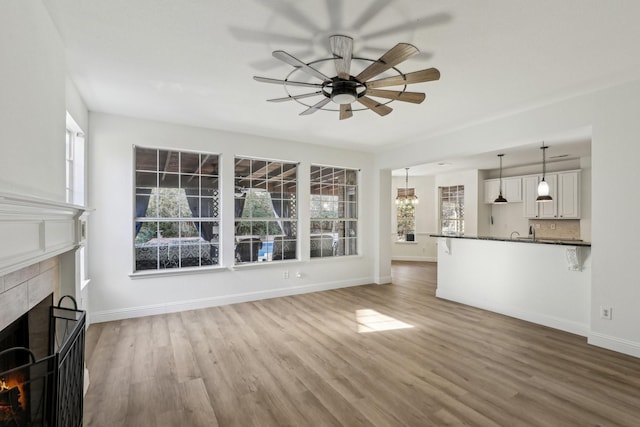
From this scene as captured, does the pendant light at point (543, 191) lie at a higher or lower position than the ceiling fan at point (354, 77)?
lower

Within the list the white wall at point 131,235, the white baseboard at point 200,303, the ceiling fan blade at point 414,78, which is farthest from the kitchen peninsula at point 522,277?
the ceiling fan blade at point 414,78

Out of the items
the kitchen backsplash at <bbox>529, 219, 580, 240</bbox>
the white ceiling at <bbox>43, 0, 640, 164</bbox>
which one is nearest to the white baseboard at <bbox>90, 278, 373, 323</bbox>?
the white ceiling at <bbox>43, 0, 640, 164</bbox>

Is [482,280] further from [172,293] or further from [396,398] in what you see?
[172,293]

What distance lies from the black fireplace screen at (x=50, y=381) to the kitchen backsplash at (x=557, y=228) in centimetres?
837

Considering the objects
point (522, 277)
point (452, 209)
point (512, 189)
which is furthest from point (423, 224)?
point (522, 277)

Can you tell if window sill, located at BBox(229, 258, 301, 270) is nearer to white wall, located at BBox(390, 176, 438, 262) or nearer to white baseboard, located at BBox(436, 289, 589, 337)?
white baseboard, located at BBox(436, 289, 589, 337)

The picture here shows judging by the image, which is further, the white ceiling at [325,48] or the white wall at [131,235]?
the white wall at [131,235]

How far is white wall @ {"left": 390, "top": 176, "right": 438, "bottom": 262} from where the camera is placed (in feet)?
31.2

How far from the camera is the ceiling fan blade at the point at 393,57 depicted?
1.97 m

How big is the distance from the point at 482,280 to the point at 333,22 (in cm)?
421

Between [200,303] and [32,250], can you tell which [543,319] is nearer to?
[200,303]

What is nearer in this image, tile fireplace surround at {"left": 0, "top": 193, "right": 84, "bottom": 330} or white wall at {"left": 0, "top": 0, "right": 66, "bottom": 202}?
tile fireplace surround at {"left": 0, "top": 193, "right": 84, "bottom": 330}

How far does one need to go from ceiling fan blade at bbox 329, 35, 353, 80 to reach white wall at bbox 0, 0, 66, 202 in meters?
1.83

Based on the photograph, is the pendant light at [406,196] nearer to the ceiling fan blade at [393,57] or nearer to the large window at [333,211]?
the large window at [333,211]
